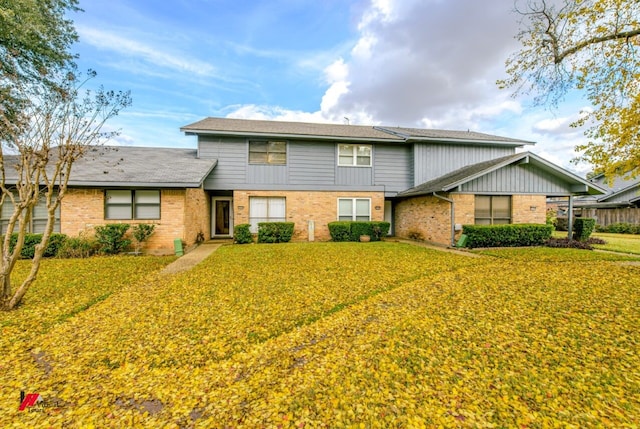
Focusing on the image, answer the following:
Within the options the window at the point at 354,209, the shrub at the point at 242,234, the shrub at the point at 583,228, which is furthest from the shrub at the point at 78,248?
the shrub at the point at 583,228

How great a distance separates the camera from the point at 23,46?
420 inches

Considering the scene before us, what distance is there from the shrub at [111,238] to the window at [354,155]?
32.4 ft

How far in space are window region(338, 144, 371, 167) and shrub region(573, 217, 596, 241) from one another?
33.2ft

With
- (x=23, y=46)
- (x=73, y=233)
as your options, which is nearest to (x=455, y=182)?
(x=73, y=233)

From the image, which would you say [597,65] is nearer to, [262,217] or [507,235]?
[507,235]

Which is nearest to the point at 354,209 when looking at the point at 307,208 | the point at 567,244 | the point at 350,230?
the point at 350,230

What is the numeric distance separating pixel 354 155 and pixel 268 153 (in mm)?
4464

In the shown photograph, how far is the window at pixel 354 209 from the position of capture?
14.2 m

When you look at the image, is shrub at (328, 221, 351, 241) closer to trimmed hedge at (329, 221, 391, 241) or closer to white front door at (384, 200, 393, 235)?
trimmed hedge at (329, 221, 391, 241)

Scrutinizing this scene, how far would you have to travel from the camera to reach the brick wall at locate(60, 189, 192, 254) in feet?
32.6

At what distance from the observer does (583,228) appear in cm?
1252

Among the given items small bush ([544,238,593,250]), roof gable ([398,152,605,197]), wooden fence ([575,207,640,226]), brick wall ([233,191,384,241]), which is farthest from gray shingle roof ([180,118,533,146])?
wooden fence ([575,207,640,226])

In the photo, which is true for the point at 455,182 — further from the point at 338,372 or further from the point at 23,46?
the point at 23,46

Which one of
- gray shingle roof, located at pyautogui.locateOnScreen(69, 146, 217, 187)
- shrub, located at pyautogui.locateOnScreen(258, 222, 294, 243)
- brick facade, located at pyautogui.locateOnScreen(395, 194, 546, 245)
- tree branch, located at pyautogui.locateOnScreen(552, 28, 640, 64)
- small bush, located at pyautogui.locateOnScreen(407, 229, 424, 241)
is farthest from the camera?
small bush, located at pyautogui.locateOnScreen(407, 229, 424, 241)
